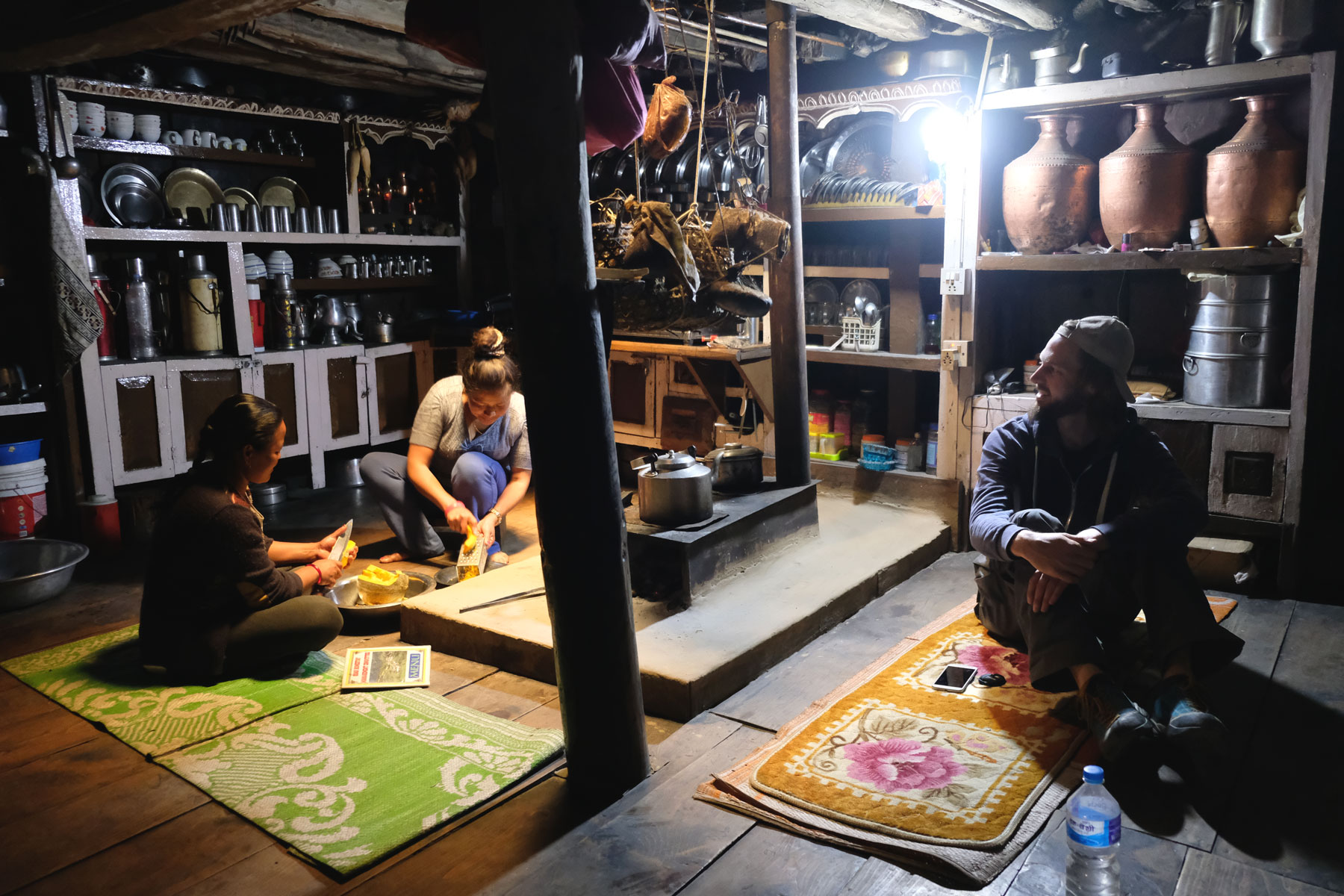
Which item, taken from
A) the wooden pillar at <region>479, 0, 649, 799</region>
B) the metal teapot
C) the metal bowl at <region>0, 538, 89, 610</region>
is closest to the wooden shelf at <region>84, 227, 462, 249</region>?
the metal bowl at <region>0, 538, 89, 610</region>

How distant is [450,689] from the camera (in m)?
3.39

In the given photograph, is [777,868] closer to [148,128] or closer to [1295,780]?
[1295,780]

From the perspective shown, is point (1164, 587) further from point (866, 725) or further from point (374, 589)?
point (374, 589)

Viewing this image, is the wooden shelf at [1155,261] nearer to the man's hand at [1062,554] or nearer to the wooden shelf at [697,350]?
the wooden shelf at [697,350]

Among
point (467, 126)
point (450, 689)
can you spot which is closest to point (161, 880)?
point (450, 689)

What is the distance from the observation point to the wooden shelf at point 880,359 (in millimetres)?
5125

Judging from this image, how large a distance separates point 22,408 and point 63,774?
2.85 metres

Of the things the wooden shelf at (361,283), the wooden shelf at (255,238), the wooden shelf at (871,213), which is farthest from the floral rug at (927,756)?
the wooden shelf at (361,283)

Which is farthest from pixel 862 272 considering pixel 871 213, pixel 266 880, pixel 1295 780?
pixel 266 880

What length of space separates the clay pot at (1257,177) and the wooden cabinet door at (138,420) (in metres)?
5.41

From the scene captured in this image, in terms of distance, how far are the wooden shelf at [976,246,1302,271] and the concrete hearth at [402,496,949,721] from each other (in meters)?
1.44

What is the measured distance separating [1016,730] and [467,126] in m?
5.45

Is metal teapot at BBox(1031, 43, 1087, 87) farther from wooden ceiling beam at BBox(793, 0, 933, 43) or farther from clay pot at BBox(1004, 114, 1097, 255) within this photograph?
wooden ceiling beam at BBox(793, 0, 933, 43)

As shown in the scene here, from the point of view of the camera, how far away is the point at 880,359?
17.3 ft
